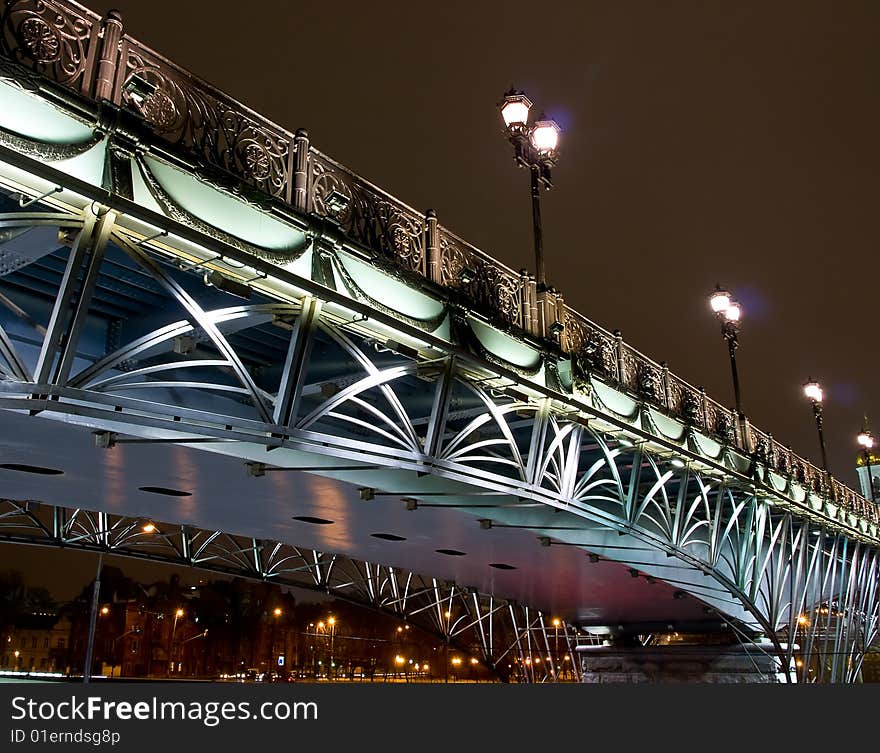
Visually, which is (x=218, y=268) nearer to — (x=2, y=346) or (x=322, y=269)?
(x=322, y=269)

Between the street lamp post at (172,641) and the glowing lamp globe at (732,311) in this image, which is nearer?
the glowing lamp globe at (732,311)

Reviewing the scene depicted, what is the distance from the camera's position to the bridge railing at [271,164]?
8.70 metres

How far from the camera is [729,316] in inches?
1049

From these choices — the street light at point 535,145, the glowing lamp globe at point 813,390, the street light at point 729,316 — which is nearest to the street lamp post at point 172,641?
the glowing lamp globe at point 813,390

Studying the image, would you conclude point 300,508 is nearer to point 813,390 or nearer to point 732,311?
point 732,311

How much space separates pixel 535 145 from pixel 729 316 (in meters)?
11.8

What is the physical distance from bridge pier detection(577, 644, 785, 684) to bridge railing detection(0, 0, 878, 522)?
22.2m

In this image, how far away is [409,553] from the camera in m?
25.6

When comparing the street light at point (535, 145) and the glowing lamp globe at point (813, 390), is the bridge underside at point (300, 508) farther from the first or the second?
the glowing lamp globe at point (813, 390)

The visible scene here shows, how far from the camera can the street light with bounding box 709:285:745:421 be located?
25.8 m

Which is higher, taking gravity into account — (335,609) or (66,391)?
(335,609)

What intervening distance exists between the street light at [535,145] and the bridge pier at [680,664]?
72.1ft

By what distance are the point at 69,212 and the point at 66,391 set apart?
1.85 m

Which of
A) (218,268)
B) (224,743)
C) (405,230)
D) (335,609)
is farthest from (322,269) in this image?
(335,609)
